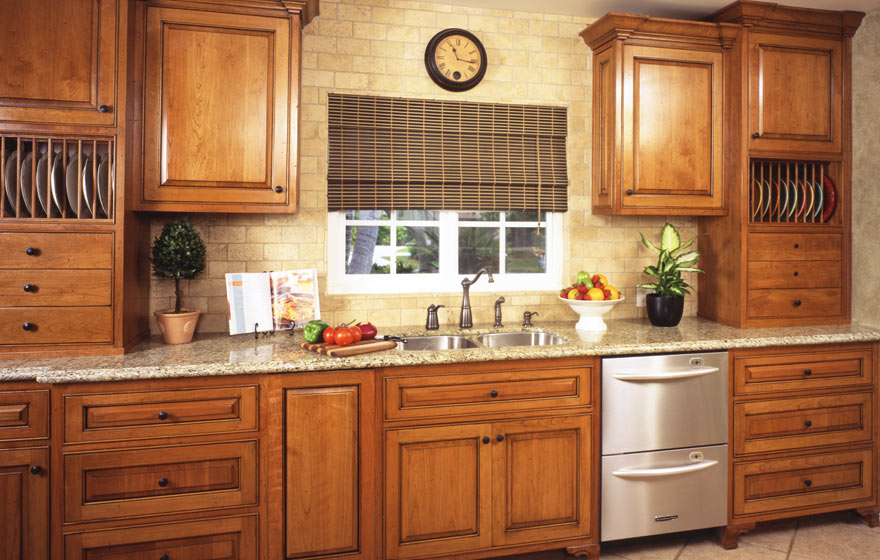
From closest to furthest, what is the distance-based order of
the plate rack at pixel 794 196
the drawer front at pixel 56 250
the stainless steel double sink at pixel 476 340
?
1. the drawer front at pixel 56 250
2. the stainless steel double sink at pixel 476 340
3. the plate rack at pixel 794 196

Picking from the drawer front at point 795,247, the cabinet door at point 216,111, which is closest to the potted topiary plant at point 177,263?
the cabinet door at point 216,111

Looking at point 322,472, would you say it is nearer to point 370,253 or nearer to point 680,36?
point 370,253

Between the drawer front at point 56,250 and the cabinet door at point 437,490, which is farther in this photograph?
the cabinet door at point 437,490

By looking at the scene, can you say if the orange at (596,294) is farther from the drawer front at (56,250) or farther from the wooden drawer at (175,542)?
the drawer front at (56,250)

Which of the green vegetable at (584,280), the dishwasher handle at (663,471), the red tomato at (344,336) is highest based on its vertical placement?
the green vegetable at (584,280)

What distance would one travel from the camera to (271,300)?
273 centimetres

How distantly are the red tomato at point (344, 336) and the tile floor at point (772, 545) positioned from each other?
1307mm

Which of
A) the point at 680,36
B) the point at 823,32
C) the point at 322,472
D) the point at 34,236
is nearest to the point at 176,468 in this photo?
the point at 322,472

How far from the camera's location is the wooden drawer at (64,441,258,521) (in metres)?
2.15

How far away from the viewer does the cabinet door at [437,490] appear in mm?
2406

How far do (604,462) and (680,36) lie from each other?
2240mm

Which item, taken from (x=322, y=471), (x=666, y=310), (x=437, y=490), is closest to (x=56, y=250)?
(x=322, y=471)

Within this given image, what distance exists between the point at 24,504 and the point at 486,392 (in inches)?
70.5

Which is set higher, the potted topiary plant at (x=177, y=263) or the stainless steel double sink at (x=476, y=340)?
the potted topiary plant at (x=177, y=263)
